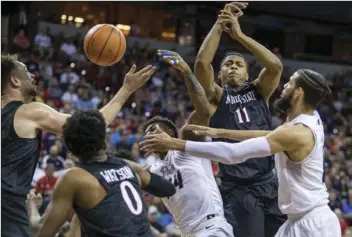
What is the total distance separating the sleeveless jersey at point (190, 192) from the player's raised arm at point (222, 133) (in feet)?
1.36

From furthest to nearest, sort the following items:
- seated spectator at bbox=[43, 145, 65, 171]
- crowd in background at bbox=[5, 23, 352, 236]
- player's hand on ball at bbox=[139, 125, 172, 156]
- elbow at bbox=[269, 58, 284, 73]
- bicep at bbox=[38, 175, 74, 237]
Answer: crowd in background at bbox=[5, 23, 352, 236]
seated spectator at bbox=[43, 145, 65, 171]
elbow at bbox=[269, 58, 284, 73]
player's hand on ball at bbox=[139, 125, 172, 156]
bicep at bbox=[38, 175, 74, 237]

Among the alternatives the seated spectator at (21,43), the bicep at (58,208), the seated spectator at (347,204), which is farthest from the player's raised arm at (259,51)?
the seated spectator at (21,43)

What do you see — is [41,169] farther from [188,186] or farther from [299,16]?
[299,16]

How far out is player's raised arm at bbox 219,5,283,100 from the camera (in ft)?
19.0

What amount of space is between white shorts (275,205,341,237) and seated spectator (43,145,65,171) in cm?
648

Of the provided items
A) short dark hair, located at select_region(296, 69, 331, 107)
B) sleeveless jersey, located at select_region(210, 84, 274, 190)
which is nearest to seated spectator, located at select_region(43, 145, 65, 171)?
sleeveless jersey, located at select_region(210, 84, 274, 190)

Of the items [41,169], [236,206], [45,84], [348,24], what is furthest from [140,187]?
[348,24]

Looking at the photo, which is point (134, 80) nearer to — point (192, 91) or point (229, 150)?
point (192, 91)

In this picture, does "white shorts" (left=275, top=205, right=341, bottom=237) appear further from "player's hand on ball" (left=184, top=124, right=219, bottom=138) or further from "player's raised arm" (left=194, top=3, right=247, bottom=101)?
"player's raised arm" (left=194, top=3, right=247, bottom=101)

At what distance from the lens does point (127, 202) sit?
386cm

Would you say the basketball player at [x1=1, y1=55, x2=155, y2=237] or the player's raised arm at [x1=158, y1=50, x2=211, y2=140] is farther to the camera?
the player's raised arm at [x1=158, y1=50, x2=211, y2=140]

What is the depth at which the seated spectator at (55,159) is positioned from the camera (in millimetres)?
10945

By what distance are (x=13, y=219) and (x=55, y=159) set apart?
22.1 feet

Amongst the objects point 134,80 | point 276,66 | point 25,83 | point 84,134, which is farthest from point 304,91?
point 25,83
